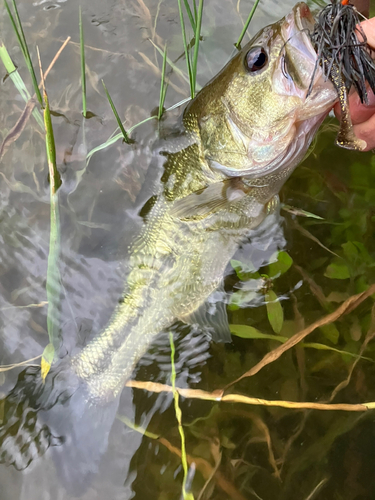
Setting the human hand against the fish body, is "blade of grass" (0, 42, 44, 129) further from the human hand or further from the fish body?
the human hand

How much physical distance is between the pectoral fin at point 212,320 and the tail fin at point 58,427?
636 mm

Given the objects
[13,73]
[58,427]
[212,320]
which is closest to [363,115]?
[212,320]

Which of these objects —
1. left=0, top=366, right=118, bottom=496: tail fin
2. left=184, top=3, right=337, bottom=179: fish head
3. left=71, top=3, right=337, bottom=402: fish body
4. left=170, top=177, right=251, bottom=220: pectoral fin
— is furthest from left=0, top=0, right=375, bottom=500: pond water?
left=184, top=3, right=337, bottom=179: fish head

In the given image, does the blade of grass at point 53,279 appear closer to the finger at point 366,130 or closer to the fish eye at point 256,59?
the fish eye at point 256,59

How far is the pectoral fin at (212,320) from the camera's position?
184cm

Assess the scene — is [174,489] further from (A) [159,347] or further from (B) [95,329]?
(B) [95,329]

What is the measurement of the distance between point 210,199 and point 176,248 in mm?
287

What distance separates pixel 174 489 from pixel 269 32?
2.10 m

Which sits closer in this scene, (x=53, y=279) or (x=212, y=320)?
(x=53, y=279)

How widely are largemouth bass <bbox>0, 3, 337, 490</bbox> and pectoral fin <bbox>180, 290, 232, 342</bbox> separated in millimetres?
18

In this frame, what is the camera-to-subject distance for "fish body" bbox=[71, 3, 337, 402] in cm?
141

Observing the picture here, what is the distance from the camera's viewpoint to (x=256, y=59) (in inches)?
53.8

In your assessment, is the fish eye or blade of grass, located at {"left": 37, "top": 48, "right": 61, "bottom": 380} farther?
blade of grass, located at {"left": 37, "top": 48, "right": 61, "bottom": 380}

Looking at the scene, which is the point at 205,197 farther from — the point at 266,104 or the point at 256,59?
the point at 256,59
